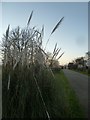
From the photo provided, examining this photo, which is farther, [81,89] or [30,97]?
[81,89]

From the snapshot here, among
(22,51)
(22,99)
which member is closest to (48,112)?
(22,99)

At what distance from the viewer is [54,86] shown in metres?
3.66

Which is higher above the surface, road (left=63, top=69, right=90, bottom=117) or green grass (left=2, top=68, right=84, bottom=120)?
green grass (left=2, top=68, right=84, bottom=120)

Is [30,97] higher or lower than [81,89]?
higher

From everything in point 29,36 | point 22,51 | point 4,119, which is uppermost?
point 29,36

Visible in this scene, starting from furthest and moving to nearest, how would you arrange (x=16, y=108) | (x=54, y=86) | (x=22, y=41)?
(x=22, y=41), (x=54, y=86), (x=16, y=108)

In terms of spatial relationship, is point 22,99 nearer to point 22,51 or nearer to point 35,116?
point 35,116

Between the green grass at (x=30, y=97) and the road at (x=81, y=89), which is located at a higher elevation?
the green grass at (x=30, y=97)

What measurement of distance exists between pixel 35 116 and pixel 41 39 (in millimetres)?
1372

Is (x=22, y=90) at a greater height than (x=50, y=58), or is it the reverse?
(x=50, y=58)

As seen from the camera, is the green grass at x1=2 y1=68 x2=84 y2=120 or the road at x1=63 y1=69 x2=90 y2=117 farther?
the road at x1=63 y1=69 x2=90 y2=117

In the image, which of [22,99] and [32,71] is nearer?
[22,99]

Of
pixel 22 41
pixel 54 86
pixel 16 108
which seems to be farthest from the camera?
pixel 22 41

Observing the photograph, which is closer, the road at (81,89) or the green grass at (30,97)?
the green grass at (30,97)
